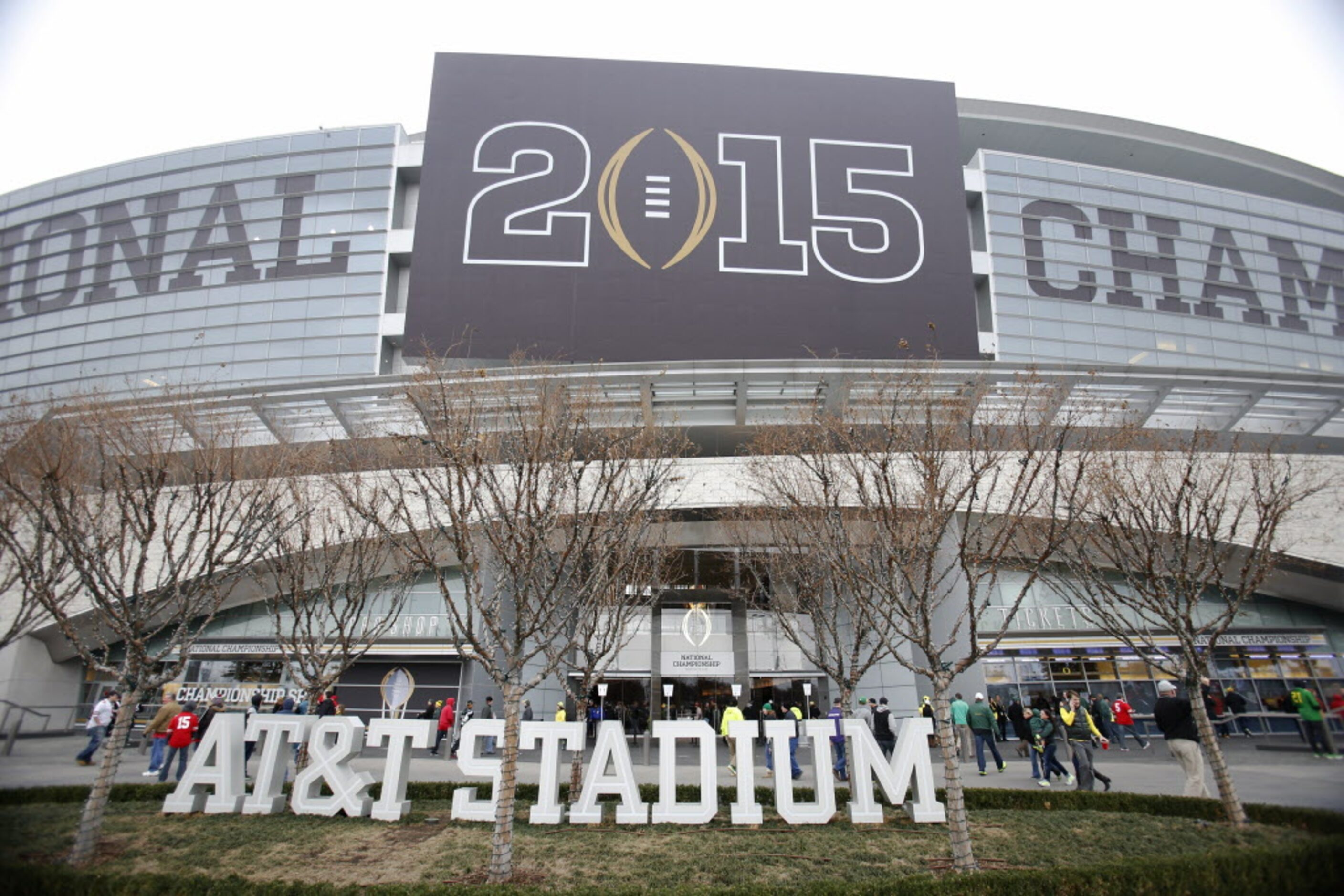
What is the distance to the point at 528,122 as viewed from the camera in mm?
35938

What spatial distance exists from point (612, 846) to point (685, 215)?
30346 mm

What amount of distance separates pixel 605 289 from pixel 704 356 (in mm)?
5651

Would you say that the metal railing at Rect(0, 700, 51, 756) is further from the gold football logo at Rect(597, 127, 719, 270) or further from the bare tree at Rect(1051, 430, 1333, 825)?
the bare tree at Rect(1051, 430, 1333, 825)

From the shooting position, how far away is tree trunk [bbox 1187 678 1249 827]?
9391 millimetres

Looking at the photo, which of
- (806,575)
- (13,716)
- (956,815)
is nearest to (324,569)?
(806,575)

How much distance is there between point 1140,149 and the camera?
42281 mm

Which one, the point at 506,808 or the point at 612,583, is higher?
the point at 612,583

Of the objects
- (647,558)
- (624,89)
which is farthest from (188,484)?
(624,89)

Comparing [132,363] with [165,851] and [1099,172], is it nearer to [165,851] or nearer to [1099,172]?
[165,851]

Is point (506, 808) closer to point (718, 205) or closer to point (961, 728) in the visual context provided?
point (961, 728)

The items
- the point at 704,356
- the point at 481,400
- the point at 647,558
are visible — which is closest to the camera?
the point at 481,400

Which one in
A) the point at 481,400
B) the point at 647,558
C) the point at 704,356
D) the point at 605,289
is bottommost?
the point at 647,558

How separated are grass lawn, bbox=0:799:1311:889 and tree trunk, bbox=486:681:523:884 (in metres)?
0.49

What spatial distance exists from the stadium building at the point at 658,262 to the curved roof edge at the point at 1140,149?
0.96 ft
